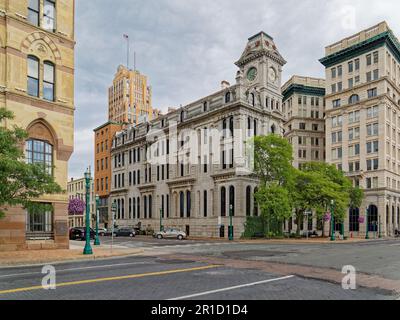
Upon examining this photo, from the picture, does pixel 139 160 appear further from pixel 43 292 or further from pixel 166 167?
pixel 43 292

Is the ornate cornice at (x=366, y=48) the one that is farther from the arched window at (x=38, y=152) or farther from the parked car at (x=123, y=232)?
the arched window at (x=38, y=152)

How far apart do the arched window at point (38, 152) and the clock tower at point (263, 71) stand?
110 ft

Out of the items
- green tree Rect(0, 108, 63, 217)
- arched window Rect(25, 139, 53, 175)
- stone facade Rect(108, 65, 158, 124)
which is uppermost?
stone facade Rect(108, 65, 158, 124)

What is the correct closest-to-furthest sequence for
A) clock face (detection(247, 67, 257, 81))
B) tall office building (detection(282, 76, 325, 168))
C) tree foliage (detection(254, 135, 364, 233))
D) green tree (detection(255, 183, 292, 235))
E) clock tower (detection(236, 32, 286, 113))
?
green tree (detection(255, 183, 292, 235)), tree foliage (detection(254, 135, 364, 233)), clock tower (detection(236, 32, 286, 113)), clock face (detection(247, 67, 257, 81)), tall office building (detection(282, 76, 325, 168))

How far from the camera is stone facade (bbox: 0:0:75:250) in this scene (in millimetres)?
25622

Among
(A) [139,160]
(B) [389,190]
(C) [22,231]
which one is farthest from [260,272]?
(B) [389,190]

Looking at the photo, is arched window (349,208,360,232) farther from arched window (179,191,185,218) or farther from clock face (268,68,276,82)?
arched window (179,191,185,218)

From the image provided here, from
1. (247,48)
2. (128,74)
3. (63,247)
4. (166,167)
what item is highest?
(128,74)

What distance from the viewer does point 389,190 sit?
75.1m

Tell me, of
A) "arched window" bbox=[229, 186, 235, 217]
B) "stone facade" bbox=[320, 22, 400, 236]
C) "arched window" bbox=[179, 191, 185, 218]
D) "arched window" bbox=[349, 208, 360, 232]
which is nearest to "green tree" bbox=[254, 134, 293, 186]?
"arched window" bbox=[229, 186, 235, 217]

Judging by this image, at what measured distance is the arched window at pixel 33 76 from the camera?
27.1 metres

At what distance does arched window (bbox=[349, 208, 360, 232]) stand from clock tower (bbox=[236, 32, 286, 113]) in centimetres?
3059

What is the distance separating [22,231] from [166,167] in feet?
137
